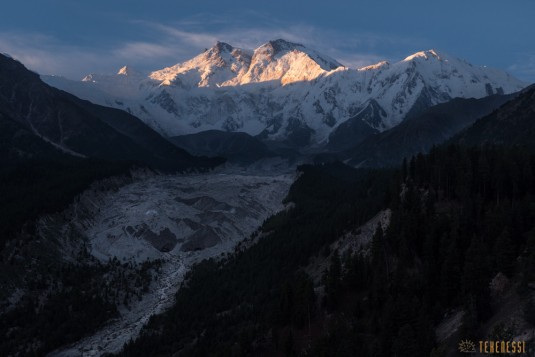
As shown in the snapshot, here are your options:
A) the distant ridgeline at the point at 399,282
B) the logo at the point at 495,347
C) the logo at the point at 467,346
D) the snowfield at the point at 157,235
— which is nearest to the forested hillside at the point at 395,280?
the distant ridgeline at the point at 399,282

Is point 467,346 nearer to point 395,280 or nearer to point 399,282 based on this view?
point 399,282

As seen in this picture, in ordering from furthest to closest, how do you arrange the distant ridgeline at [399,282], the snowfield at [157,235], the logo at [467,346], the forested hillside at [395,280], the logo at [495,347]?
the snowfield at [157,235], the forested hillside at [395,280], the distant ridgeline at [399,282], the logo at [467,346], the logo at [495,347]

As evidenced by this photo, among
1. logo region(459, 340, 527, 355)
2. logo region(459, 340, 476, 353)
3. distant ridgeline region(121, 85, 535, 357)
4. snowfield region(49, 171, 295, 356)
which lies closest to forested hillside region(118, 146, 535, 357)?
distant ridgeline region(121, 85, 535, 357)

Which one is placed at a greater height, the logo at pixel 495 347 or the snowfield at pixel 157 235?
the logo at pixel 495 347

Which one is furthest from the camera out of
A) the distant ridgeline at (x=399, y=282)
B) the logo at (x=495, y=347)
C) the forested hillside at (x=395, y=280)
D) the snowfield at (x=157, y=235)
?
the snowfield at (x=157, y=235)

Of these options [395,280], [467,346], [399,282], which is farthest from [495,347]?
[395,280]

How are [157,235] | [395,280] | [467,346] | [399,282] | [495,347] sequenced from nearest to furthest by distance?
1. [495,347]
2. [467,346]
3. [399,282]
4. [395,280]
5. [157,235]

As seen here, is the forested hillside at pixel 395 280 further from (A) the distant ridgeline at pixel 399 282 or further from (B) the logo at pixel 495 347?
(B) the logo at pixel 495 347

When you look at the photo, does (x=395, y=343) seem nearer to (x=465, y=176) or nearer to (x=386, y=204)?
(x=465, y=176)

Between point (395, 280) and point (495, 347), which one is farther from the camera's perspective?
point (395, 280)
